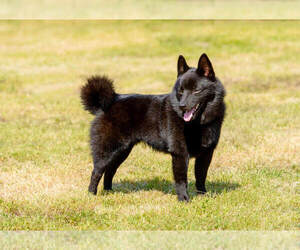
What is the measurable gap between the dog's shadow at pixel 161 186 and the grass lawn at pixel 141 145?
0.05 ft

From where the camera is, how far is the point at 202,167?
659cm

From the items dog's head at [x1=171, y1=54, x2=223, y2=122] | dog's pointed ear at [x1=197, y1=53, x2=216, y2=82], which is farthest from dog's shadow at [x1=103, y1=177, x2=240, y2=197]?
dog's pointed ear at [x1=197, y1=53, x2=216, y2=82]

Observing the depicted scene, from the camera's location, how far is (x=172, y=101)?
623 centimetres

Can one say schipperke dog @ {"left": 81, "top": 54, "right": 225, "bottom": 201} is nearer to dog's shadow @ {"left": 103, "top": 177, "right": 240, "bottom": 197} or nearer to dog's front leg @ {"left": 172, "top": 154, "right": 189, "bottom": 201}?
dog's front leg @ {"left": 172, "top": 154, "right": 189, "bottom": 201}

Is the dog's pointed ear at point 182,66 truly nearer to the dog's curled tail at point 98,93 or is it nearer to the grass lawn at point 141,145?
the dog's curled tail at point 98,93

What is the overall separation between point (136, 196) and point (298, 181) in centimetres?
232

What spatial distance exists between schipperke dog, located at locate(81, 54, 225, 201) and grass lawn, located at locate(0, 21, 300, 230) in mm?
452

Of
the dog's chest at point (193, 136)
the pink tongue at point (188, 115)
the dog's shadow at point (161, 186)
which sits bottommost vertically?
the dog's shadow at point (161, 186)

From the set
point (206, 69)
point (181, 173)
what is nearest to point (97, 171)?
point (181, 173)

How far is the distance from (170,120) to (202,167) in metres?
0.74

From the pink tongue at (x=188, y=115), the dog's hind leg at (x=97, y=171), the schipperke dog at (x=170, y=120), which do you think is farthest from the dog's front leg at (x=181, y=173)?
the dog's hind leg at (x=97, y=171)

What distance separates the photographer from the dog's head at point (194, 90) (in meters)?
6.00

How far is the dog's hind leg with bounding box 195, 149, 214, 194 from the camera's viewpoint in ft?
21.4

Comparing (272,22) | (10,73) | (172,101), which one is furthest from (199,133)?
(272,22)
